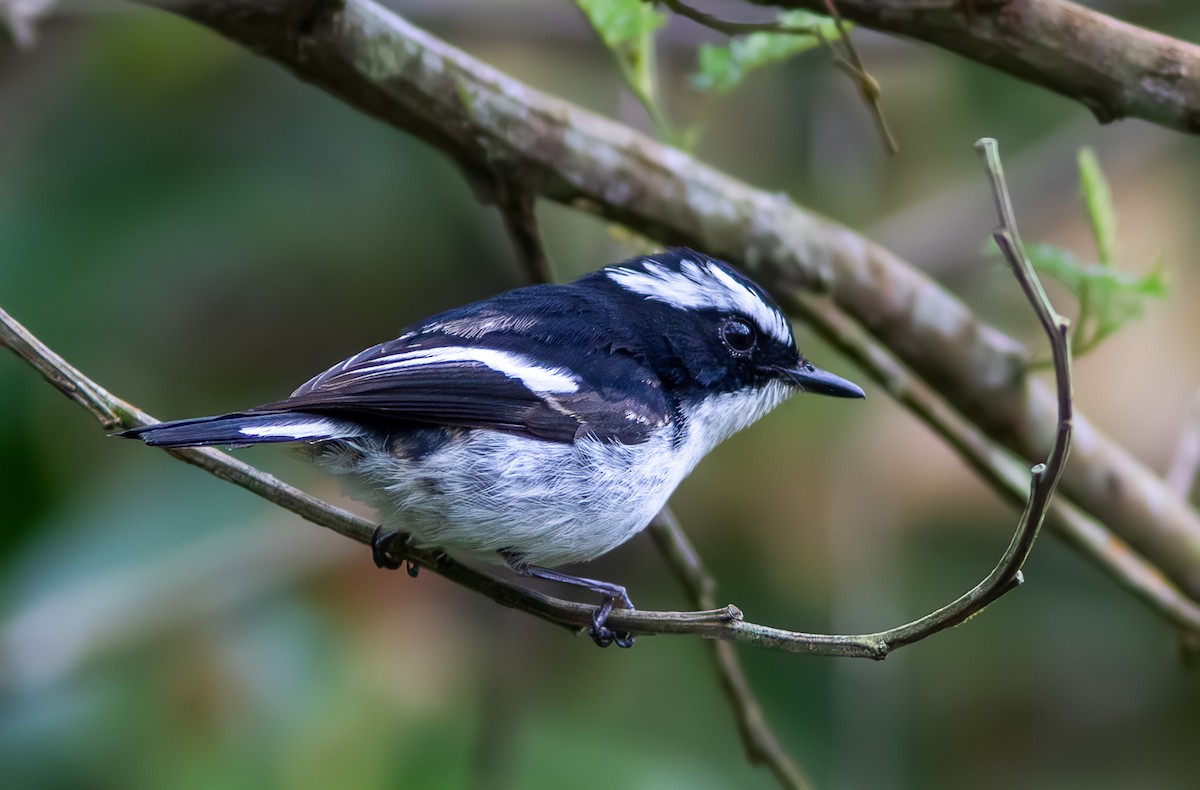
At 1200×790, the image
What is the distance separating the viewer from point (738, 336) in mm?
2895

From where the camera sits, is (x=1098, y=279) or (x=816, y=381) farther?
(x=816, y=381)

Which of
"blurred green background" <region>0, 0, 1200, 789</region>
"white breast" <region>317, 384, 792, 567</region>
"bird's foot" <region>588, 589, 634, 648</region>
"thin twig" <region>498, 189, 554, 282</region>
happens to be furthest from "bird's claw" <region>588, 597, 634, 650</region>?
"blurred green background" <region>0, 0, 1200, 789</region>

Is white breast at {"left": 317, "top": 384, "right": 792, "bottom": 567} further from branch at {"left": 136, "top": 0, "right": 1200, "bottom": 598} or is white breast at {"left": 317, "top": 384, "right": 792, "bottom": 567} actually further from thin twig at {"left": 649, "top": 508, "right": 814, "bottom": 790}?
branch at {"left": 136, "top": 0, "right": 1200, "bottom": 598}

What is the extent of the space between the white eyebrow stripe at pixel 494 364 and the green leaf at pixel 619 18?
76 centimetres

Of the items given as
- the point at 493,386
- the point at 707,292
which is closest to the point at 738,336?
the point at 707,292

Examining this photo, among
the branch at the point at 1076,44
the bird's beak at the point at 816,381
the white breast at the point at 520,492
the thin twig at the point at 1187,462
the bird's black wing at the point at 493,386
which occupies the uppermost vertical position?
the branch at the point at 1076,44

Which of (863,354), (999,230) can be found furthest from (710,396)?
(999,230)

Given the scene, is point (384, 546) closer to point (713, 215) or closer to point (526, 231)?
point (526, 231)

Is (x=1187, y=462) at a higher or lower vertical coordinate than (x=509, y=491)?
lower

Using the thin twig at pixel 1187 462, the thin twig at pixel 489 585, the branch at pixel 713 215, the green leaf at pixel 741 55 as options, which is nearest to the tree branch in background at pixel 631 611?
the thin twig at pixel 489 585

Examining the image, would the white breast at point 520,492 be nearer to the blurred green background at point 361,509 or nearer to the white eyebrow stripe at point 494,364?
the white eyebrow stripe at point 494,364

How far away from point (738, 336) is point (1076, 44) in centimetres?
97

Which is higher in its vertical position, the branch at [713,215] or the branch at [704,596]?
the branch at [713,215]

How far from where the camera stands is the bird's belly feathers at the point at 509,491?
2.39 meters
